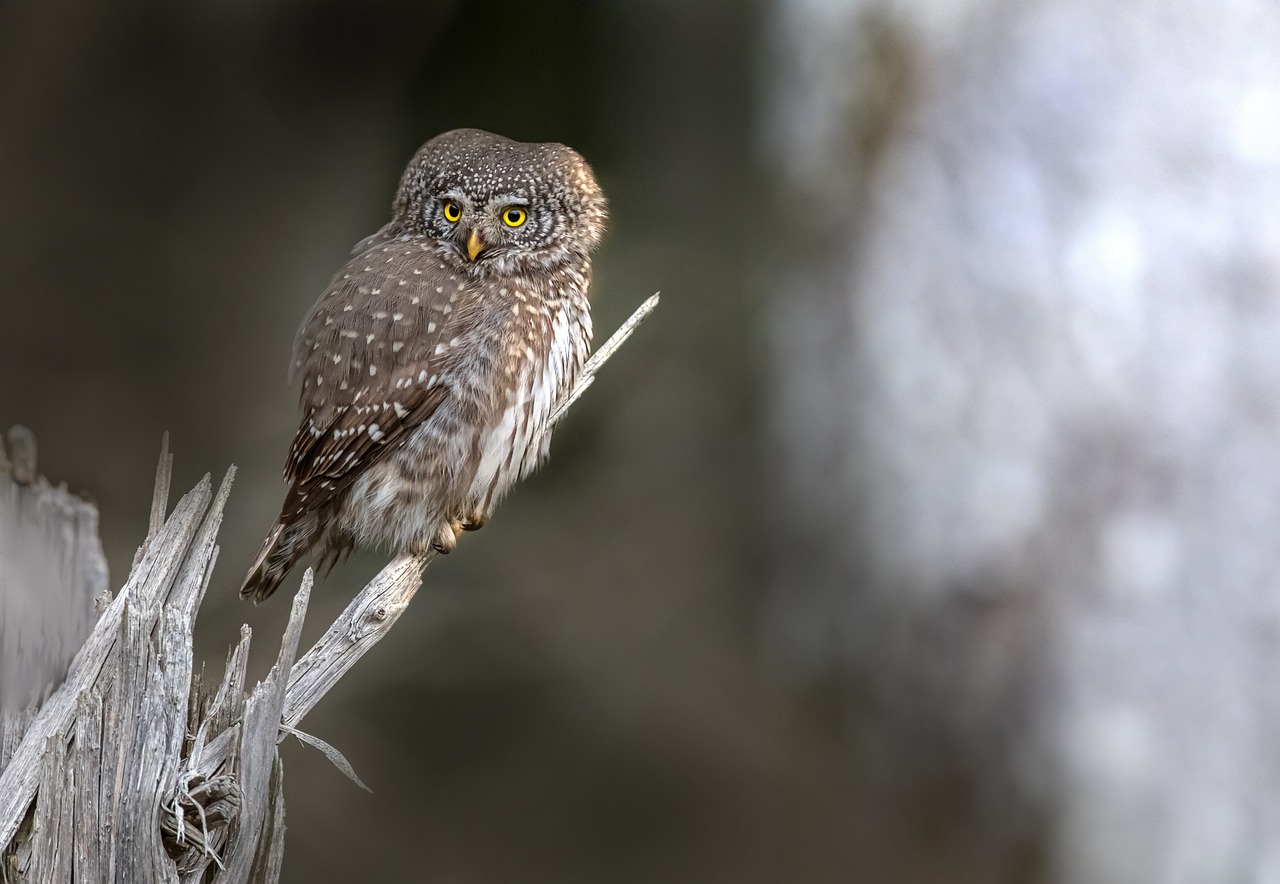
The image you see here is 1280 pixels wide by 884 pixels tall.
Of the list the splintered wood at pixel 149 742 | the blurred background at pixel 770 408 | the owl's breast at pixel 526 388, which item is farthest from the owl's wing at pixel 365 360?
the blurred background at pixel 770 408

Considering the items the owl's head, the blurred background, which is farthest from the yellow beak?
the blurred background

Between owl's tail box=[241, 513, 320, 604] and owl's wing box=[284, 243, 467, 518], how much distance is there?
66mm

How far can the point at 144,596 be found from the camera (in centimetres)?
139

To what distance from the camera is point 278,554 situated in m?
1.87

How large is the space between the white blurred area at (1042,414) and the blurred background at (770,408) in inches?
0.4

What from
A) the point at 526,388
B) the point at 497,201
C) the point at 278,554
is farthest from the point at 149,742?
the point at 497,201

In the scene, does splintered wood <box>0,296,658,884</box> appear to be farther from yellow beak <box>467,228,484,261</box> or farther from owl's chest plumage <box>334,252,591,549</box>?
yellow beak <box>467,228,484,261</box>

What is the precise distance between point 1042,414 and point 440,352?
1737mm

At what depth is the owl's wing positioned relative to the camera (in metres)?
1.79

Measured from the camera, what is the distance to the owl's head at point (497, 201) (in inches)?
70.4

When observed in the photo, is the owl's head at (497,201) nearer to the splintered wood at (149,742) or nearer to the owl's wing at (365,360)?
the owl's wing at (365,360)

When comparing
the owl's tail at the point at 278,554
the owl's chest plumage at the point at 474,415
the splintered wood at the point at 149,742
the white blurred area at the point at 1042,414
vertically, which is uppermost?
the white blurred area at the point at 1042,414

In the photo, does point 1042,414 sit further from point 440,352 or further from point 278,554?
point 278,554

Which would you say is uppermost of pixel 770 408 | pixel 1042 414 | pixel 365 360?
pixel 1042 414
